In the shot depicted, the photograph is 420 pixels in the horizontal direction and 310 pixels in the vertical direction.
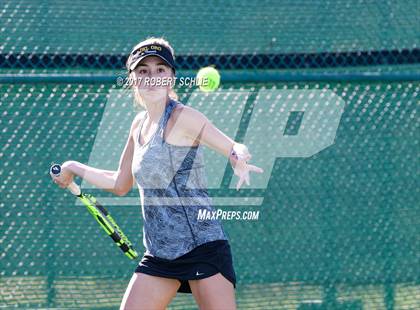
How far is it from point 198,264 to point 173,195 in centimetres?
30

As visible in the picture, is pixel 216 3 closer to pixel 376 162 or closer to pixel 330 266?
pixel 376 162

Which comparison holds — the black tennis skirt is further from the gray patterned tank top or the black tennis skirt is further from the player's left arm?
the player's left arm

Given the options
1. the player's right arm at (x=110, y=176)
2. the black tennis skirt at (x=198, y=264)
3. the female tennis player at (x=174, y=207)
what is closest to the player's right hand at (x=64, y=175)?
the player's right arm at (x=110, y=176)

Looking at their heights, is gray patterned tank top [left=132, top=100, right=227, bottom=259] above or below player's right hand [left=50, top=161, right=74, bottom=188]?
below

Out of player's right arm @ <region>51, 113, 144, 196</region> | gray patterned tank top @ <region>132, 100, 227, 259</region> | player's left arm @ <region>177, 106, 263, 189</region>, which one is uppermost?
player's right arm @ <region>51, 113, 144, 196</region>

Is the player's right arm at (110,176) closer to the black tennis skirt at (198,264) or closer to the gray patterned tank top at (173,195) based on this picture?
the gray patterned tank top at (173,195)

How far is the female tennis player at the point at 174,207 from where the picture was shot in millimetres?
3453

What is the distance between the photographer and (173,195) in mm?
3479

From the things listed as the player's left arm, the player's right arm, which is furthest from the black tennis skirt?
the player's right arm

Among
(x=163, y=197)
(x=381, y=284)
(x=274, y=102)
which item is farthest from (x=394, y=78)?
(x=163, y=197)

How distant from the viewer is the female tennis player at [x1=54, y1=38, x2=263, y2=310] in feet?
11.3

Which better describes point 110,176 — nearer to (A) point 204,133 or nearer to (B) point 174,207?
(B) point 174,207

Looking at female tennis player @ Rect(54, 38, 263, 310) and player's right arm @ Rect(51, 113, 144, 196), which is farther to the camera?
player's right arm @ Rect(51, 113, 144, 196)

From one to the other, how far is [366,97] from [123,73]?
1.61m
